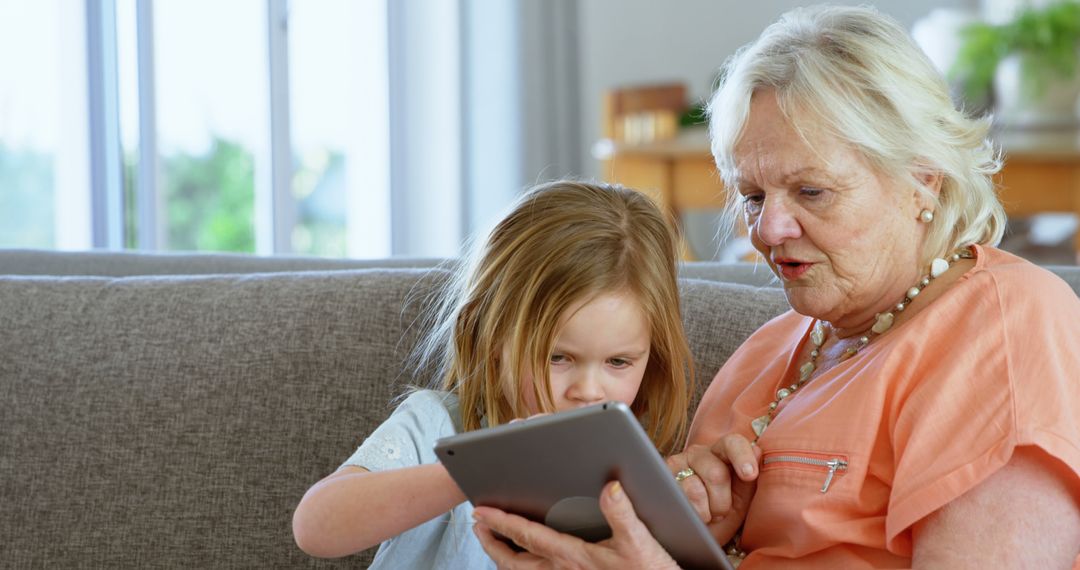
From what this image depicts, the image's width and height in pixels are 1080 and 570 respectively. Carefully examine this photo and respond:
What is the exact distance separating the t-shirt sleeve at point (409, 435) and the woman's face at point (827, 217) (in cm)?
41

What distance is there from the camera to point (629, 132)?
4.45m

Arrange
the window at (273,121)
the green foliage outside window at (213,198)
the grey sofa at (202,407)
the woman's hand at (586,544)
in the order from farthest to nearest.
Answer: the green foliage outside window at (213,198) → the window at (273,121) → the grey sofa at (202,407) → the woman's hand at (586,544)

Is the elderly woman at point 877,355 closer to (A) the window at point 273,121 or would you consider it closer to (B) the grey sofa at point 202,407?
(B) the grey sofa at point 202,407

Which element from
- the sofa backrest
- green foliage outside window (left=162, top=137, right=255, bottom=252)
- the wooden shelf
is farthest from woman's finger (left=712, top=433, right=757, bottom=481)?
green foliage outside window (left=162, top=137, right=255, bottom=252)

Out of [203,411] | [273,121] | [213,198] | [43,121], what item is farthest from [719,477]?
[213,198]

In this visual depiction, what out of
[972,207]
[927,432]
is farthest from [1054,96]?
[927,432]

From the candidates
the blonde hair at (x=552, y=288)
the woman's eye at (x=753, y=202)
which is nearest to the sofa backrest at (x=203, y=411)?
the blonde hair at (x=552, y=288)

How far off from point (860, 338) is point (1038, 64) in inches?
111

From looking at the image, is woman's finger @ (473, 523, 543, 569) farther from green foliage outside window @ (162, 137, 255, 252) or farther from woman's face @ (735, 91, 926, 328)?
green foliage outside window @ (162, 137, 255, 252)

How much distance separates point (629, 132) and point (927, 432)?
11.1 ft

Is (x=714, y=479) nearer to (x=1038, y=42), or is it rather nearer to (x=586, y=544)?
(x=586, y=544)

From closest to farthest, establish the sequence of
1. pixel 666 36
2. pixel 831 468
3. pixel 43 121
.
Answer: pixel 831 468 < pixel 43 121 < pixel 666 36

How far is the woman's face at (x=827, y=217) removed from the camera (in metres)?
1.26

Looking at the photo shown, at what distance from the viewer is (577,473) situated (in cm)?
108
